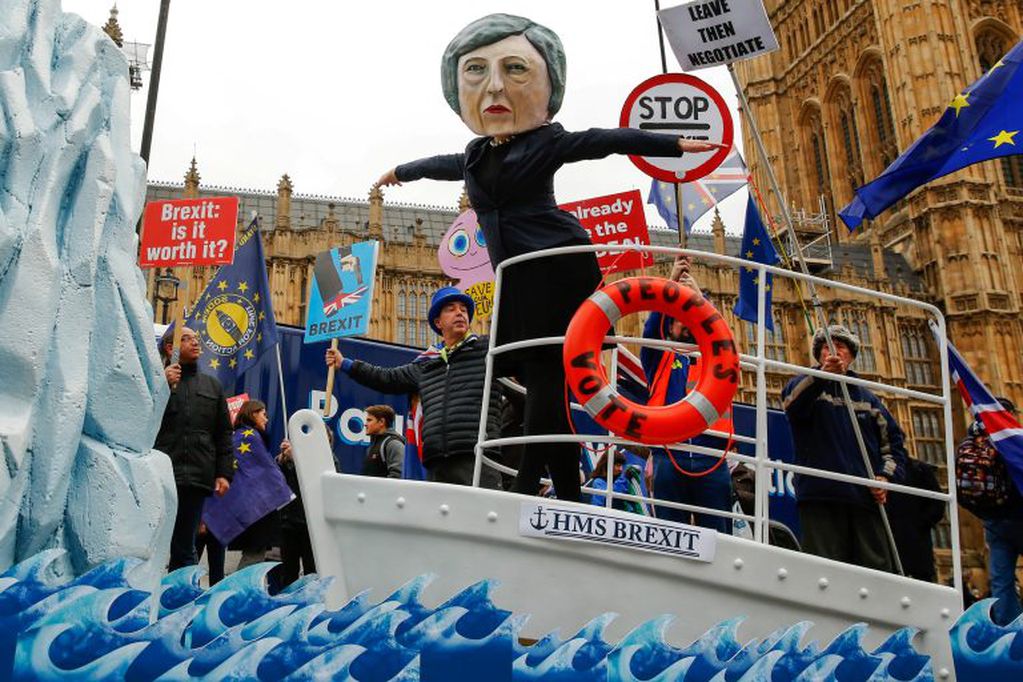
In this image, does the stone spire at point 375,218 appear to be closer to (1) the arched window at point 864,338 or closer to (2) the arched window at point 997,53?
(1) the arched window at point 864,338

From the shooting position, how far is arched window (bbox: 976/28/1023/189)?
36.7m

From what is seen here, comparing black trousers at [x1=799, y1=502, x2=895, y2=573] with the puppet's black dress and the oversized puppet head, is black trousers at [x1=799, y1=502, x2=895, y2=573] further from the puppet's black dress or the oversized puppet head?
the oversized puppet head

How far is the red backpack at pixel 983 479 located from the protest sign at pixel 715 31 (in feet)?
8.03

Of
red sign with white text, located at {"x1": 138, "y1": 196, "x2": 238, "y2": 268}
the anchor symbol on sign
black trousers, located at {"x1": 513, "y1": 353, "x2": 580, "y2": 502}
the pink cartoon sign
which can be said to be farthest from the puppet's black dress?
the pink cartoon sign

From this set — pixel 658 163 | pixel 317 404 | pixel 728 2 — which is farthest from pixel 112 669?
pixel 317 404

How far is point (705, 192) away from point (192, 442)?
6.63m

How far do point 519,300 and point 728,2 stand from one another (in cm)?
274

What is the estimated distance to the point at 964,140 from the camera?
6020 mm

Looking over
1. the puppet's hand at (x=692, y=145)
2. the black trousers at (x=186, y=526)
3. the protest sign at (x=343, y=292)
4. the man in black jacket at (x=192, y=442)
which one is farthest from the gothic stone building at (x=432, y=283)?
the puppet's hand at (x=692, y=145)

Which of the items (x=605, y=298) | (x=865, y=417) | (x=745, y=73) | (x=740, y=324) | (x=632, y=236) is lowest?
(x=865, y=417)

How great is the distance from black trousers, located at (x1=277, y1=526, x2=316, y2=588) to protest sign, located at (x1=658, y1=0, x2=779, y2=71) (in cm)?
359

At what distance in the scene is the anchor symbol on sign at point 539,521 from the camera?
2713 millimetres

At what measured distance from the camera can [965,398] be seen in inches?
204

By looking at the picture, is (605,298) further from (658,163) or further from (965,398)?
(965,398)
